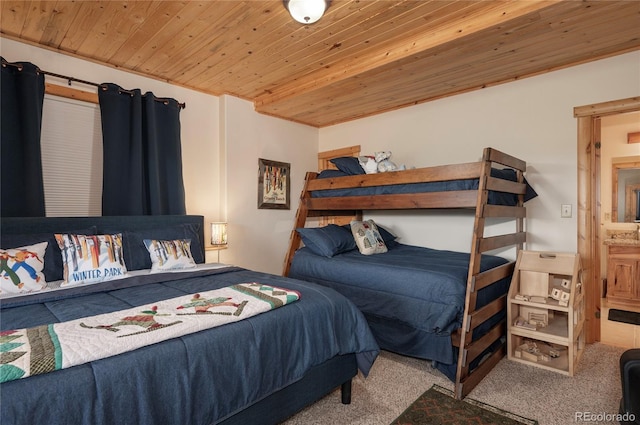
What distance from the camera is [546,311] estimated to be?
8.43 feet

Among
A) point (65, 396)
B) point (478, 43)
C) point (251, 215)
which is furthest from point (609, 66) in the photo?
point (65, 396)

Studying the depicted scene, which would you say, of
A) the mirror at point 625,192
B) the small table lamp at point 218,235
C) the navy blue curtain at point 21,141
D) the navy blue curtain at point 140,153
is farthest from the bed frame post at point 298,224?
the mirror at point 625,192

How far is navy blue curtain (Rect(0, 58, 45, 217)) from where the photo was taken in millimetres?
2391

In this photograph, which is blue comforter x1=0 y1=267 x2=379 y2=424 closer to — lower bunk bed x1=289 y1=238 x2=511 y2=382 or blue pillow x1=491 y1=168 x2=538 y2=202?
lower bunk bed x1=289 y1=238 x2=511 y2=382

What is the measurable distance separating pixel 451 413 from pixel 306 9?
2.46 meters

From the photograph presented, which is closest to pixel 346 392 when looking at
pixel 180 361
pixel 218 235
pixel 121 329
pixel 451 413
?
pixel 451 413

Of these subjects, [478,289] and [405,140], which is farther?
[405,140]

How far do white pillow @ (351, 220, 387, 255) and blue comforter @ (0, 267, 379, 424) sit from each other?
1.23 m

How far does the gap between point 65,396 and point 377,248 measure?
260 centimetres

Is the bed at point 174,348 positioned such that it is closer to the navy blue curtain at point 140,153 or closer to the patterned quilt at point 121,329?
the patterned quilt at point 121,329

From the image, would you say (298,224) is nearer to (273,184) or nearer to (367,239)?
(367,239)

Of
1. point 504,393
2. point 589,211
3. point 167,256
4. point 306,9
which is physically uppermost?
point 306,9

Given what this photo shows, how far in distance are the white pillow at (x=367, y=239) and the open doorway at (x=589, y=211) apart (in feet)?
5.38

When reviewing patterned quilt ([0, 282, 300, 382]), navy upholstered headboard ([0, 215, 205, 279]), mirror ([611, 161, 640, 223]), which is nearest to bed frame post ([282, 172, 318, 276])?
navy upholstered headboard ([0, 215, 205, 279])
